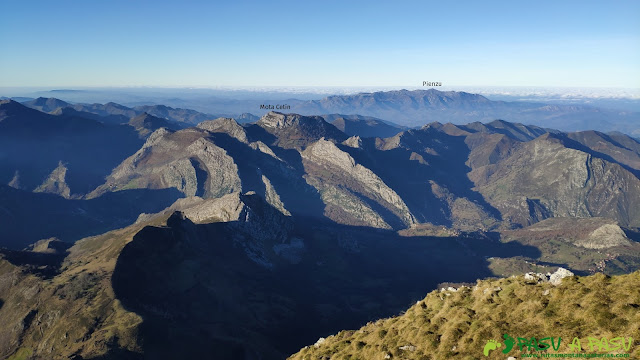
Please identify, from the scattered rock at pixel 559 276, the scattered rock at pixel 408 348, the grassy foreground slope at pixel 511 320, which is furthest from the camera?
the scattered rock at pixel 559 276

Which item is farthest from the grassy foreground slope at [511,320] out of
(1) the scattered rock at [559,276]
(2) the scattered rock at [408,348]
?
(1) the scattered rock at [559,276]

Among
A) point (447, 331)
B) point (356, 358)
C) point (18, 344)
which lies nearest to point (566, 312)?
point (447, 331)

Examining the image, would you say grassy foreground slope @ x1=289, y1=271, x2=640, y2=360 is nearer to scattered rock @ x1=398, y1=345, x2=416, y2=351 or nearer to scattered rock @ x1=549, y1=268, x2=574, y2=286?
scattered rock @ x1=398, y1=345, x2=416, y2=351

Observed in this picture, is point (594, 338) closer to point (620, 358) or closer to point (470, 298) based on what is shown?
point (620, 358)

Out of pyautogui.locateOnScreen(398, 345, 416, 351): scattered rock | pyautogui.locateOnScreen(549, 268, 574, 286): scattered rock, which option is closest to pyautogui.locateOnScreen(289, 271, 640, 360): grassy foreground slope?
pyautogui.locateOnScreen(398, 345, 416, 351): scattered rock

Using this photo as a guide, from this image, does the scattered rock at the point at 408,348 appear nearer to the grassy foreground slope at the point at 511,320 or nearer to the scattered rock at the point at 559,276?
the grassy foreground slope at the point at 511,320

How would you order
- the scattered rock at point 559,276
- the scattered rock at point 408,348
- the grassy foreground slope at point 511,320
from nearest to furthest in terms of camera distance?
1. the grassy foreground slope at point 511,320
2. the scattered rock at point 408,348
3. the scattered rock at point 559,276

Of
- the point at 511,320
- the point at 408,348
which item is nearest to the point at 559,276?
the point at 511,320

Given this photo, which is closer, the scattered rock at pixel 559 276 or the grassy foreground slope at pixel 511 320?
the grassy foreground slope at pixel 511 320

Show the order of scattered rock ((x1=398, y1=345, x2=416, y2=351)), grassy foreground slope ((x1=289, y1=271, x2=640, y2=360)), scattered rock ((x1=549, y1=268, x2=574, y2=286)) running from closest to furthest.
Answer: grassy foreground slope ((x1=289, y1=271, x2=640, y2=360)) < scattered rock ((x1=398, y1=345, x2=416, y2=351)) < scattered rock ((x1=549, y1=268, x2=574, y2=286))
